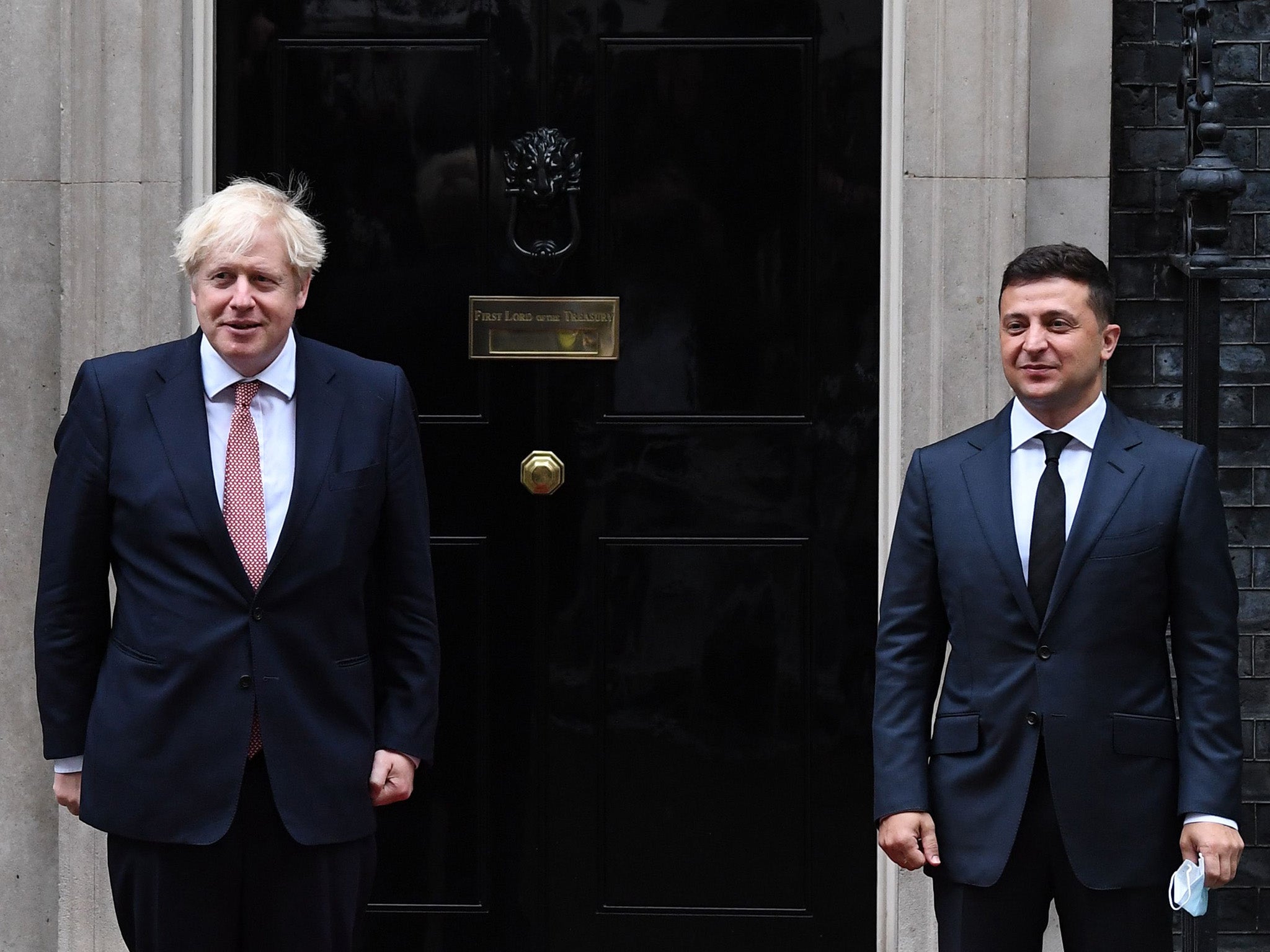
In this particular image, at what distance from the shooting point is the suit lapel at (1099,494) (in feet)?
11.1

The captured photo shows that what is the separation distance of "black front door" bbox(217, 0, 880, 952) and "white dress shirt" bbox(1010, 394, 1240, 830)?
5.66 ft

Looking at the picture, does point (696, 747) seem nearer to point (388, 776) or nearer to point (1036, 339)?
point (388, 776)

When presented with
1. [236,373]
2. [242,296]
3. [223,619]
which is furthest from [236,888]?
[242,296]

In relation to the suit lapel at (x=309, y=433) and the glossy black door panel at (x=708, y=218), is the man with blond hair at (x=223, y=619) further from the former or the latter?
the glossy black door panel at (x=708, y=218)

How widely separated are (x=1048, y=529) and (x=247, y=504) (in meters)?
1.60

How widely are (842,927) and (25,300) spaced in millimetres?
3138

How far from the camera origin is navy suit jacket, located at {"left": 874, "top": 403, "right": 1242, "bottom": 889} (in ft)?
11.1

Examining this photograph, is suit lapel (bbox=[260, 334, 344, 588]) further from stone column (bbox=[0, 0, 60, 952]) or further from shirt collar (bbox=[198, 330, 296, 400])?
stone column (bbox=[0, 0, 60, 952])

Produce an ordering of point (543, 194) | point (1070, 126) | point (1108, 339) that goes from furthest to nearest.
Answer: point (543, 194)
point (1070, 126)
point (1108, 339)

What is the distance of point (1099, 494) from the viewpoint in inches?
135

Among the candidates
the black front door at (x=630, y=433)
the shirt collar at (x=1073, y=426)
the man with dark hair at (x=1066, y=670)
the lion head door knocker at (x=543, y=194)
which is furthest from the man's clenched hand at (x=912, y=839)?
the lion head door knocker at (x=543, y=194)

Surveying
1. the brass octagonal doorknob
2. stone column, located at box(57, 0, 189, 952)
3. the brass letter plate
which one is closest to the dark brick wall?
the brass letter plate

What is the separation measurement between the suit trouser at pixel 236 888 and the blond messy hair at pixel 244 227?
1.02 meters

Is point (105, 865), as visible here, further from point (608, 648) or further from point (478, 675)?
point (608, 648)
